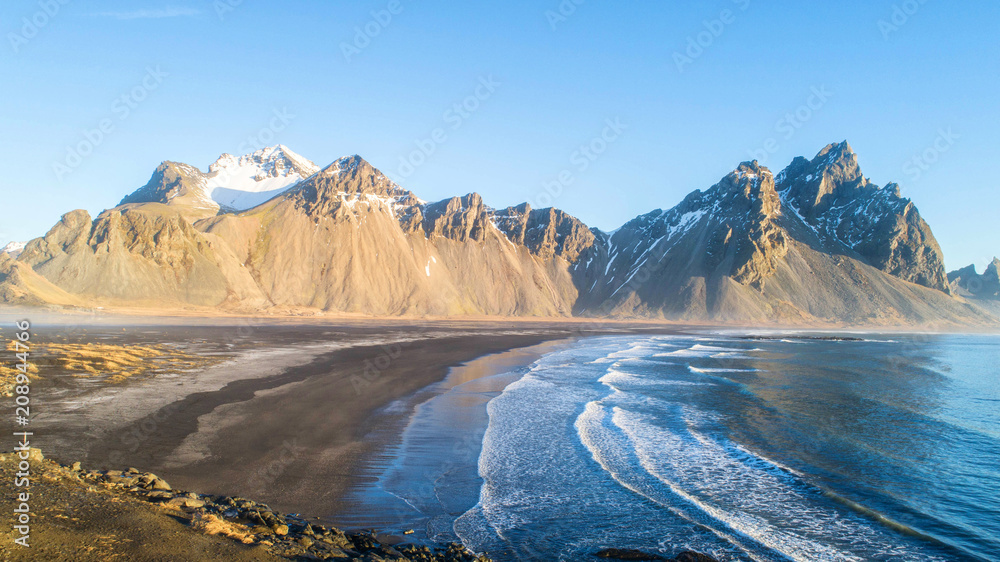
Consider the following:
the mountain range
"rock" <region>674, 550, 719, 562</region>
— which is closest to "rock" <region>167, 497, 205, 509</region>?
"rock" <region>674, 550, 719, 562</region>

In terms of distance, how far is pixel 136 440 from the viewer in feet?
41.8

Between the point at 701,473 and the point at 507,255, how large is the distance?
142513mm

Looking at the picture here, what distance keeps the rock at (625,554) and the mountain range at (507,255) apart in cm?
9392

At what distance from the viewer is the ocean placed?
8859 mm

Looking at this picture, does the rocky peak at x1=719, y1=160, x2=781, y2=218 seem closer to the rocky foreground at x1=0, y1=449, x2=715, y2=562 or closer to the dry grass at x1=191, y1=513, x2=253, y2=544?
the rocky foreground at x1=0, y1=449, x2=715, y2=562

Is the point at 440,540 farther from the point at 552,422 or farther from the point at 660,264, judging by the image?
the point at 660,264

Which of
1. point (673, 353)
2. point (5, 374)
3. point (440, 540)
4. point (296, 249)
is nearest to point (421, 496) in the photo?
point (440, 540)

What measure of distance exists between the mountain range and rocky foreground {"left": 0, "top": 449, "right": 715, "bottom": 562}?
291 feet

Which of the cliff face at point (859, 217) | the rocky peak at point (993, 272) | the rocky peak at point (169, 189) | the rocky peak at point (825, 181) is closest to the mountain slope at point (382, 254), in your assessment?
the rocky peak at point (169, 189)

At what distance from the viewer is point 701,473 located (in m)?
12.7

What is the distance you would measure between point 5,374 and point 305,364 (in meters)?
13.4

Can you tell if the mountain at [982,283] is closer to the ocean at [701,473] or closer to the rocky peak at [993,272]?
the rocky peak at [993,272]

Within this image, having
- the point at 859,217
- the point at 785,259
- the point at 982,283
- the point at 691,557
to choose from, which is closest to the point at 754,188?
the point at 785,259

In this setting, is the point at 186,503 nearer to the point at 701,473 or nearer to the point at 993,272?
the point at 701,473
